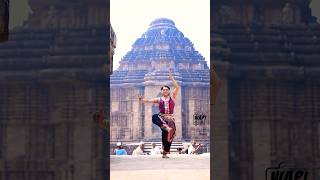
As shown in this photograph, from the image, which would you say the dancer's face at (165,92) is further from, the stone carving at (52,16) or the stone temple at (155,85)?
the stone temple at (155,85)

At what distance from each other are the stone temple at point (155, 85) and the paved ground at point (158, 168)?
2340 cm

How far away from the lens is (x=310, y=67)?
676 centimetres

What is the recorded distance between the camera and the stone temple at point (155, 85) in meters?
33.6

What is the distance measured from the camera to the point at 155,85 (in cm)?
3366

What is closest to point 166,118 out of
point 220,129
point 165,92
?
point 165,92

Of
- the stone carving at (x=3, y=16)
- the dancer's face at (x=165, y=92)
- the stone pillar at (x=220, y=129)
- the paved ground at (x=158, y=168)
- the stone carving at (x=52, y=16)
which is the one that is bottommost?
the paved ground at (x=158, y=168)

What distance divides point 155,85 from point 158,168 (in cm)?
2614

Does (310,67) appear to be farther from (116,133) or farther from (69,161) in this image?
(116,133)

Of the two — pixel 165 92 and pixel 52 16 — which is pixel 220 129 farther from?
pixel 165 92

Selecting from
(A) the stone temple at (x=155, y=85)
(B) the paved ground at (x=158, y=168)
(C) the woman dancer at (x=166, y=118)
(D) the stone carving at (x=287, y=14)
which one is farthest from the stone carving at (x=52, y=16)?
(A) the stone temple at (x=155, y=85)

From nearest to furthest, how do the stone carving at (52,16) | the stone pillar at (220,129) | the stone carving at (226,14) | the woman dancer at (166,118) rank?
1. the stone pillar at (220,129)
2. the stone carving at (226,14)
3. the stone carving at (52,16)
4. the woman dancer at (166,118)

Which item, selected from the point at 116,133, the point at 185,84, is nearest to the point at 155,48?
the point at 185,84

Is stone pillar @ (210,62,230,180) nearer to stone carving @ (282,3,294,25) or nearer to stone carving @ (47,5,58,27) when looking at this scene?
stone carving @ (282,3,294,25)

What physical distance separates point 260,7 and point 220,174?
2303 mm
